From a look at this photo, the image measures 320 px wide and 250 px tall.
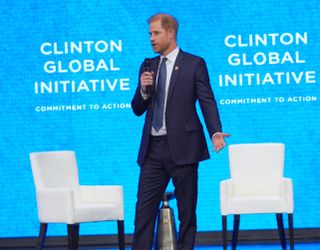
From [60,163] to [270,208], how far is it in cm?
173

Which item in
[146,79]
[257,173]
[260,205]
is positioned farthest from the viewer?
[257,173]

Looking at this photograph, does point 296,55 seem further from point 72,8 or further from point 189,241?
point 189,241

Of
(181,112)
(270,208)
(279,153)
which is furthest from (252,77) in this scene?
(181,112)

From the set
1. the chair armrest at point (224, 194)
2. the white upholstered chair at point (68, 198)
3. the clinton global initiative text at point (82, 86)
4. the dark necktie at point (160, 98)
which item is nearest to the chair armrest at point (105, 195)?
the white upholstered chair at point (68, 198)

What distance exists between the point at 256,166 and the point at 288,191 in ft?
1.77

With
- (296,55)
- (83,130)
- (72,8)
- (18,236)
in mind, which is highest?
(72,8)

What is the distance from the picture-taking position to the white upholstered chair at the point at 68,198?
5.77 meters

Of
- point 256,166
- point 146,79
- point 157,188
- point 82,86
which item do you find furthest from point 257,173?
point 146,79

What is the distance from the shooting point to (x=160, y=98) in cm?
470

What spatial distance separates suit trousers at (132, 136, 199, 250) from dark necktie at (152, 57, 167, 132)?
91 millimetres

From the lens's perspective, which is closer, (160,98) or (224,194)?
(160,98)

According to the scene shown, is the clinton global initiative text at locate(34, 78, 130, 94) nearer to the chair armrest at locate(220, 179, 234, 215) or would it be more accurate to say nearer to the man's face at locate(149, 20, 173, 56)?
the chair armrest at locate(220, 179, 234, 215)

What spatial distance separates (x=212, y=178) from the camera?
727 centimetres

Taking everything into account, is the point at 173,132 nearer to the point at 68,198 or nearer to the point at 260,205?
the point at 68,198
